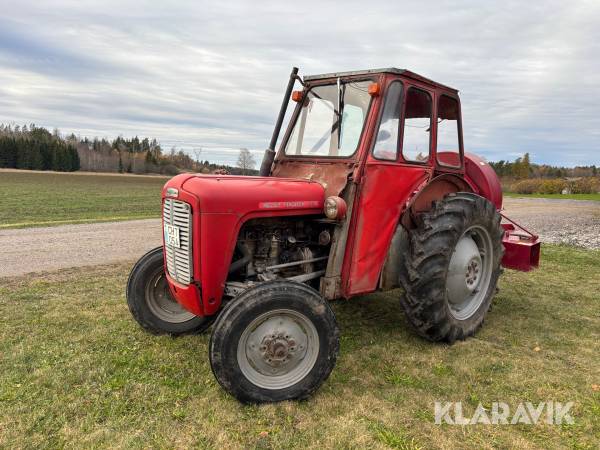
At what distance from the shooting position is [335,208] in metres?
3.93

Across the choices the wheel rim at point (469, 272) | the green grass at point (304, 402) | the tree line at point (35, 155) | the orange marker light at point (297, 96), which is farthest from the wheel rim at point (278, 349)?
the tree line at point (35, 155)

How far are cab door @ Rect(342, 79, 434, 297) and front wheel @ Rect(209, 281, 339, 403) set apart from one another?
0.80 metres

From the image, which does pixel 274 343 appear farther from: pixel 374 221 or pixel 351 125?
pixel 351 125

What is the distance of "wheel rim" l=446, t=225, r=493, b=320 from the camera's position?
481 centimetres

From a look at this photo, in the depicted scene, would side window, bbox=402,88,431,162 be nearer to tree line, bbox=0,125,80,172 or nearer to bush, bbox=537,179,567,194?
bush, bbox=537,179,567,194

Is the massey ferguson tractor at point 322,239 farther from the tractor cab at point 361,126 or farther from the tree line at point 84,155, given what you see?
the tree line at point 84,155

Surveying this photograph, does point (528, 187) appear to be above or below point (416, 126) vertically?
below

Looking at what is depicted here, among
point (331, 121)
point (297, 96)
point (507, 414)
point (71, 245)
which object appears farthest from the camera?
point (71, 245)

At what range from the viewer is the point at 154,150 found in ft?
290

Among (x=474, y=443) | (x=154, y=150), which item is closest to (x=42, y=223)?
(x=474, y=443)

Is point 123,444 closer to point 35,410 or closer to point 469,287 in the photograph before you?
point 35,410

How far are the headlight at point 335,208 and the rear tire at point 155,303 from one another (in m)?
1.78

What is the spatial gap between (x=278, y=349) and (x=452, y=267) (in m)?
2.20

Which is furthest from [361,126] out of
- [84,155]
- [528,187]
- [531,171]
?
[84,155]
